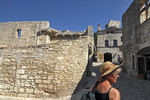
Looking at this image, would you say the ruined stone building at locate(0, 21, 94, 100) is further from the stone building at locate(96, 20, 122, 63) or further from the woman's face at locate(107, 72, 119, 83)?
the stone building at locate(96, 20, 122, 63)

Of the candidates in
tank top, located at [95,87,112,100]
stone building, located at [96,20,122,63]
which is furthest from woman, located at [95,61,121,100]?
stone building, located at [96,20,122,63]

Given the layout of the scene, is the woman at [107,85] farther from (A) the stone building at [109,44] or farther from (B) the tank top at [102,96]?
(A) the stone building at [109,44]

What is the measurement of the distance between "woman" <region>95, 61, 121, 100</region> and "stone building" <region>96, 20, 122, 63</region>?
793 inches

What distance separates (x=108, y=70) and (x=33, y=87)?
3.90 m

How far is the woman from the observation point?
137 centimetres

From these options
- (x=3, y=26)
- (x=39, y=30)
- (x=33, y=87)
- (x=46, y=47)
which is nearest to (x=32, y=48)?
(x=46, y=47)

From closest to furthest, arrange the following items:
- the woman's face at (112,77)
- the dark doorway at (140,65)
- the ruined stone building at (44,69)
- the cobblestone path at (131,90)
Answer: the woman's face at (112,77)
the ruined stone building at (44,69)
the cobblestone path at (131,90)
the dark doorway at (140,65)

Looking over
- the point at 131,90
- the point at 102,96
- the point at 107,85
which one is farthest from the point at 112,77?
the point at 131,90

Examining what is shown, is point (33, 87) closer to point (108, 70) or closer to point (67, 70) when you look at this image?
point (67, 70)

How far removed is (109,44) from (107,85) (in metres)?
23.4

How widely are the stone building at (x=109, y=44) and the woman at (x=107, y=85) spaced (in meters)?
20.1

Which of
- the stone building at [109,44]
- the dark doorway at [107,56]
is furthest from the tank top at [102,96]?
the dark doorway at [107,56]

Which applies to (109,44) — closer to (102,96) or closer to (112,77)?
(112,77)

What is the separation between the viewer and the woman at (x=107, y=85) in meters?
1.37
